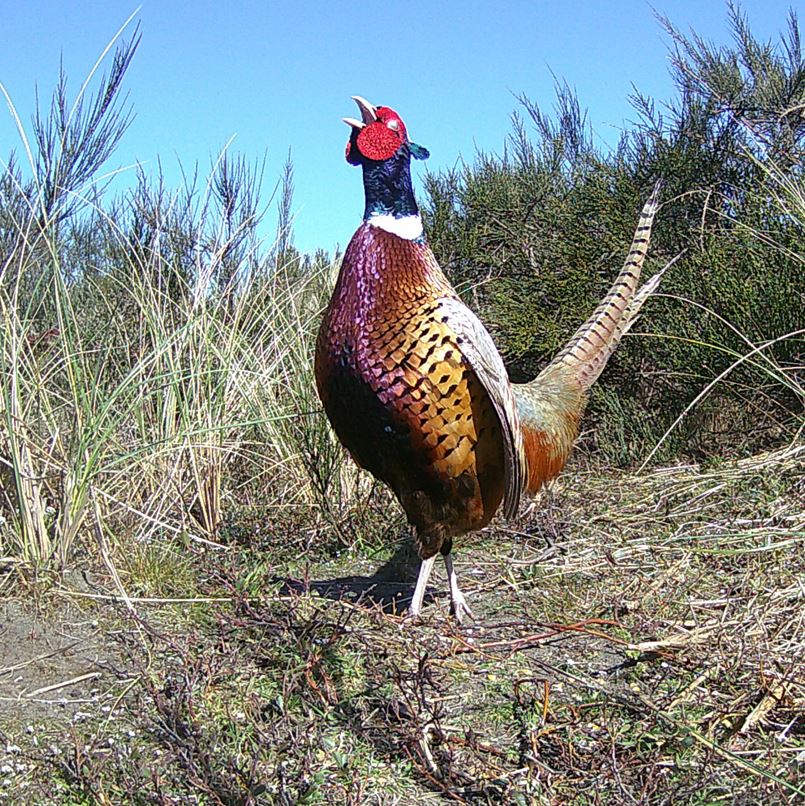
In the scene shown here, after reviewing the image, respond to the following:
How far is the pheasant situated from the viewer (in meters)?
2.79

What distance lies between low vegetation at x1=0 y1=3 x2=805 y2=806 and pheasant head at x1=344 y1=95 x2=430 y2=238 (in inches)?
38.7

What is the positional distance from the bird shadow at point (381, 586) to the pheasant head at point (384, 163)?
127cm

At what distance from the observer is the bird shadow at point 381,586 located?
129 inches

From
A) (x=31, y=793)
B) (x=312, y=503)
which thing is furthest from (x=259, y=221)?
(x=31, y=793)

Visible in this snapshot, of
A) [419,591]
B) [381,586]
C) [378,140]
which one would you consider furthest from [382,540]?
[378,140]

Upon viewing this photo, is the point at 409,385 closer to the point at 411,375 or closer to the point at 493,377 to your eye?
the point at 411,375

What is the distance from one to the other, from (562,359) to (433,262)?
1.05 meters

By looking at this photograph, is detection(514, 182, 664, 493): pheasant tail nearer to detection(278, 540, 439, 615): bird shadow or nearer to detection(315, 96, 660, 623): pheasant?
detection(315, 96, 660, 623): pheasant

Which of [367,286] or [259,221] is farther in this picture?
[259,221]

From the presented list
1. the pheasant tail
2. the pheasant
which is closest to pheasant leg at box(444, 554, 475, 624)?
the pheasant

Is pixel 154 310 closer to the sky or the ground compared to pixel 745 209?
closer to the sky

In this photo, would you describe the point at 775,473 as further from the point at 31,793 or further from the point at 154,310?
the point at 31,793

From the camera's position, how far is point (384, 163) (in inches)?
118

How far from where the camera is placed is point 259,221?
4676 mm
